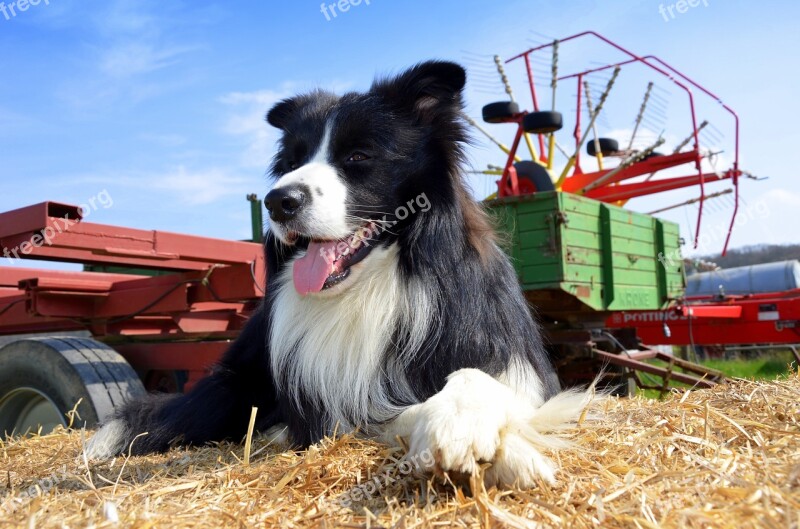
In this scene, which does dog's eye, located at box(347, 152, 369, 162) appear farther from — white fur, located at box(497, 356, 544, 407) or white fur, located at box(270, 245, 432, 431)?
white fur, located at box(497, 356, 544, 407)

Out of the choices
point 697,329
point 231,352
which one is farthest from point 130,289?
point 697,329

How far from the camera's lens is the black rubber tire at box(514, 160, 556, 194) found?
7781mm

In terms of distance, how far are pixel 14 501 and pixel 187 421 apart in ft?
3.72

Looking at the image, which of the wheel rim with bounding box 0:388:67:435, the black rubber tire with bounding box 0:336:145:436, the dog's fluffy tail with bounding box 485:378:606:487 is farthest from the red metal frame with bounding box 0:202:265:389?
the dog's fluffy tail with bounding box 485:378:606:487

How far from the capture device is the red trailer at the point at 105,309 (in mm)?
3635

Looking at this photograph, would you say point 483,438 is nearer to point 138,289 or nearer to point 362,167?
point 362,167

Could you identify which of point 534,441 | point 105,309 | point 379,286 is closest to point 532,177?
point 105,309

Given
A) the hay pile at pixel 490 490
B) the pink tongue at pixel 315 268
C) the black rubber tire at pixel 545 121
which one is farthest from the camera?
the black rubber tire at pixel 545 121

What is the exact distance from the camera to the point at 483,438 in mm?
1717

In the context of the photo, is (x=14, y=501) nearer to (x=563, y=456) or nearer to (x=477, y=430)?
(x=477, y=430)

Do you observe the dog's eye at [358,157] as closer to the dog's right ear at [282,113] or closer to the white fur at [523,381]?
the dog's right ear at [282,113]

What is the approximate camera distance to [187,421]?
9.86 feet

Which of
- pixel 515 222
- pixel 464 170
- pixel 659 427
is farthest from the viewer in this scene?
pixel 515 222

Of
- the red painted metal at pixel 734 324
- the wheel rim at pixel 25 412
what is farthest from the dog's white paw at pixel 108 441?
the red painted metal at pixel 734 324
